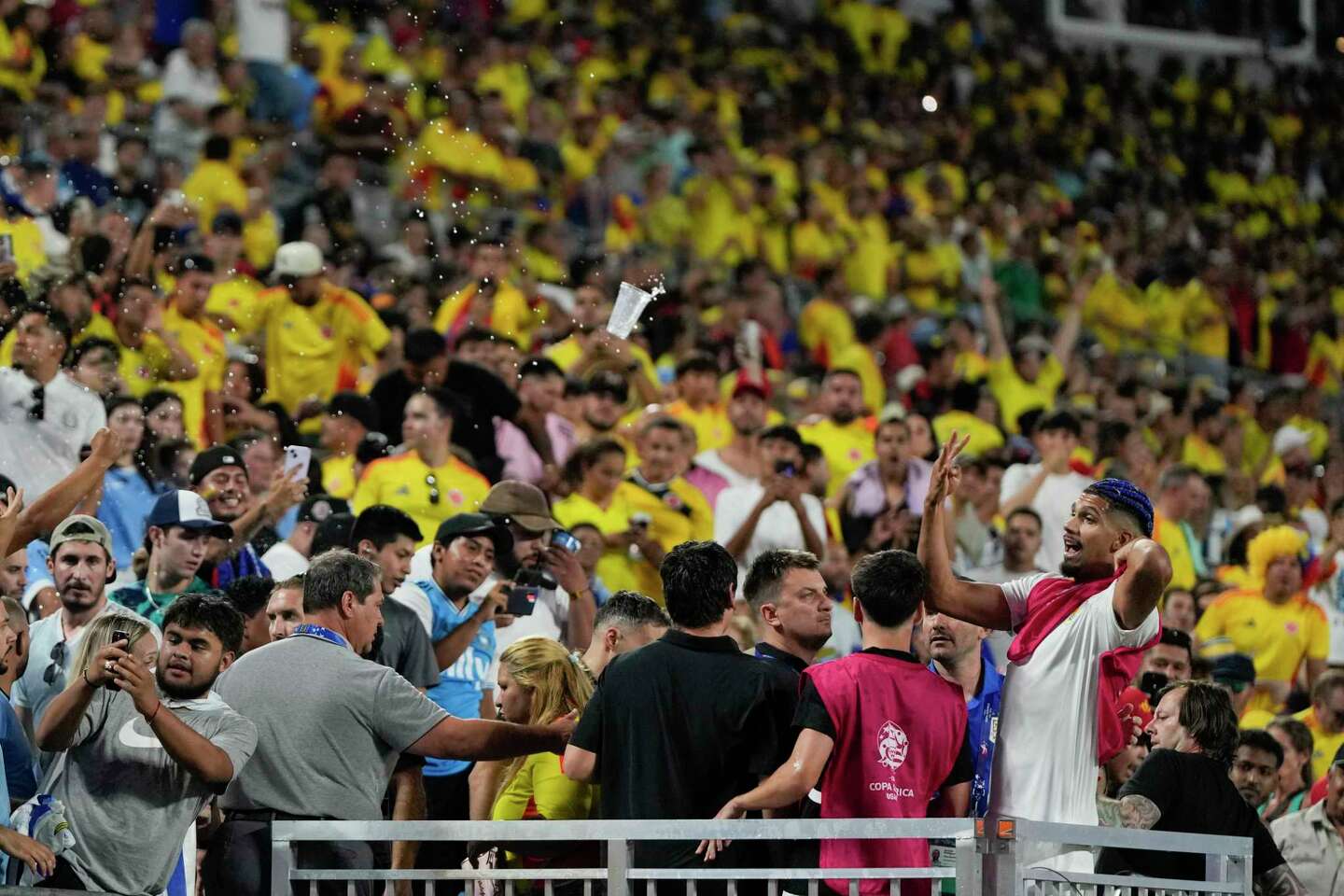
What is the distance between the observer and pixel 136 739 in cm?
621

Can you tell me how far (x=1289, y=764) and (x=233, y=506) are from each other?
4.63m

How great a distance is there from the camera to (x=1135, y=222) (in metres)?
22.7

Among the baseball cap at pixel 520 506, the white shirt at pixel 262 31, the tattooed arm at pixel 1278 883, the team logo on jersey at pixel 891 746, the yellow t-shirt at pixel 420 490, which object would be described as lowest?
the tattooed arm at pixel 1278 883

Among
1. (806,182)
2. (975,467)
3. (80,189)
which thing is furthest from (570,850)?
(806,182)

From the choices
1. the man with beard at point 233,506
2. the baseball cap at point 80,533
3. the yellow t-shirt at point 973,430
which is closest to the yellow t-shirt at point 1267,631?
the yellow t-shirt at point 973,430

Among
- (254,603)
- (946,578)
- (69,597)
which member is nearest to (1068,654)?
(946,578)

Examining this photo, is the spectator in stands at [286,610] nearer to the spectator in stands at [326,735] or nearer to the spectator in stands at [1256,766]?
the spectator in stands at [326,735]

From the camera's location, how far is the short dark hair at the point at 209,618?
6262 millimetres

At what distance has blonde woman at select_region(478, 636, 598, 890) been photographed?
6.71 metres

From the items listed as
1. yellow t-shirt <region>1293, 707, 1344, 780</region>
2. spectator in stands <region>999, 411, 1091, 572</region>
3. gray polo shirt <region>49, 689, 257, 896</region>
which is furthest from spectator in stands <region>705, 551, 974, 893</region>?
spectator in stands <region>999, 411, 1091, 572</region>

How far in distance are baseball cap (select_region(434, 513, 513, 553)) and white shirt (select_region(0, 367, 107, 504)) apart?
2.55 m

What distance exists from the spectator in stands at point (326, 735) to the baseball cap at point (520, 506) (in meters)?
2.83

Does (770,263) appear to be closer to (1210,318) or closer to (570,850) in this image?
(1210,318)

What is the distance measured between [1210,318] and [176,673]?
51.7 ft
